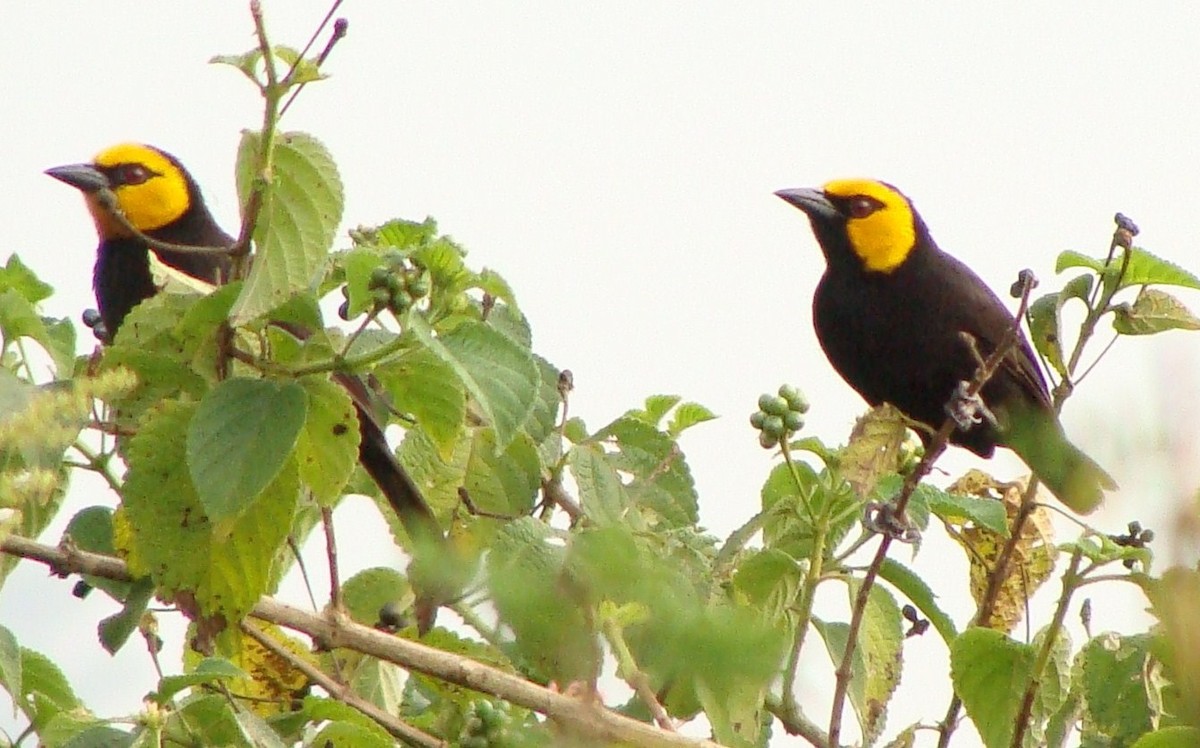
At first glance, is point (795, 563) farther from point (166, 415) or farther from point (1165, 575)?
point (1165, 575)

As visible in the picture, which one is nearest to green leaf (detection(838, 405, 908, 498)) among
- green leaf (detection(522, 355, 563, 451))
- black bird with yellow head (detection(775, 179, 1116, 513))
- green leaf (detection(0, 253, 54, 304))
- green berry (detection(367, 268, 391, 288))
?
green leaf (detection(522, 355, 563, 451))

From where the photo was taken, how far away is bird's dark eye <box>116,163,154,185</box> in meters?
4.62

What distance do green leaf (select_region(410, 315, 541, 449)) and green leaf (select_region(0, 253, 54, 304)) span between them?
1.21 meters

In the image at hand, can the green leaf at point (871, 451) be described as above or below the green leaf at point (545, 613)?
above

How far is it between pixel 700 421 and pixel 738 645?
2.17m

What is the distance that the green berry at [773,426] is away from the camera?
232 centimetres

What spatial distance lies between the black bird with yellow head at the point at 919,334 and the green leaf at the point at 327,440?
7.44 ft

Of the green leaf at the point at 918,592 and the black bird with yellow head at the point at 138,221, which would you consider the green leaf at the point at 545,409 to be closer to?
the green leaf at the point at 918,592

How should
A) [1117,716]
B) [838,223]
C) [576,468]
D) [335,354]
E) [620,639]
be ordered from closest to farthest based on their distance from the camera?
[620,639] → [335,354] → [1117,716] → [576,468] → [838,223]

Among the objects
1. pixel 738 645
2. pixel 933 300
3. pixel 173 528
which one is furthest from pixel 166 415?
pixel 933 300

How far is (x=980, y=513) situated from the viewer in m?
2.46

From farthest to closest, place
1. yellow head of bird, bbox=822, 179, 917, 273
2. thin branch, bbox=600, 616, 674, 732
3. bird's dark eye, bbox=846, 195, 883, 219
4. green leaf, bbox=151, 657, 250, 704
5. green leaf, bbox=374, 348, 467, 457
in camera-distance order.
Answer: bird's dark eye, bbox=846, 195, 883, 219 → yellow head of bird, bbox=822, 179, 917, 273 → green leaf, bbox=374, 348, 467, 457 → green leaf, bbox=151, 657, 250, 704 → thin branch, bbox=600, 616, 674, 732

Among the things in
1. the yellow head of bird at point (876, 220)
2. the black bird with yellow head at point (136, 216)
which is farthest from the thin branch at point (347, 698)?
the yellow head of bird at point (876, 220)

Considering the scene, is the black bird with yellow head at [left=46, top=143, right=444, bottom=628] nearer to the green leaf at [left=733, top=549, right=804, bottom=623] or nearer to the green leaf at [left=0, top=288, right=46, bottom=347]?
the green leaf at [left=0, top=288, right=46, bottom=347]
